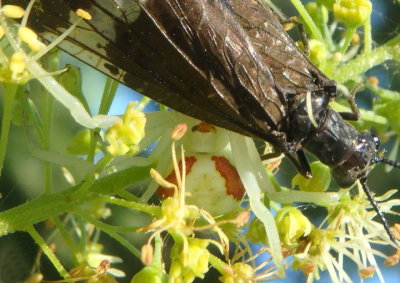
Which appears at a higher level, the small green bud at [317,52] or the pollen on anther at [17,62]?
the small green bud at [317,52]

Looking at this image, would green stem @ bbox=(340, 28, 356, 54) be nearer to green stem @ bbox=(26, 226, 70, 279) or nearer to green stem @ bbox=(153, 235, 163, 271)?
green stem @ bbox=(153, 235, 163, 271)

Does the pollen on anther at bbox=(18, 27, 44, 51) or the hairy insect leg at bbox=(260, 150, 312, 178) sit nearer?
the pollen on anther at bbox=(18, 27, 44, 51)

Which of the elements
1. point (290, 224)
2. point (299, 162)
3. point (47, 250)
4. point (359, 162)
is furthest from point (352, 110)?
point (47, 250)

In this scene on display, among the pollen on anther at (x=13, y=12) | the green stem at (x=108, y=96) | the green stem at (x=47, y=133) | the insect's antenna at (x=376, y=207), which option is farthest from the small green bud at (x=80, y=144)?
the insect's antenna at (x=376, y=207)

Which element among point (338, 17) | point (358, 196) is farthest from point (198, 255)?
point (338, 17)

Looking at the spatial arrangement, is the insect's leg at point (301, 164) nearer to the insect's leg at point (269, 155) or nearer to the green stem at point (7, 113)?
the insect's leg at point (269, 155)

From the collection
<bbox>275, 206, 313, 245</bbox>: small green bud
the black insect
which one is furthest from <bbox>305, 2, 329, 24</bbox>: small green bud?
<bbox>275, 206, 313, 245</bbox>: small green bud
